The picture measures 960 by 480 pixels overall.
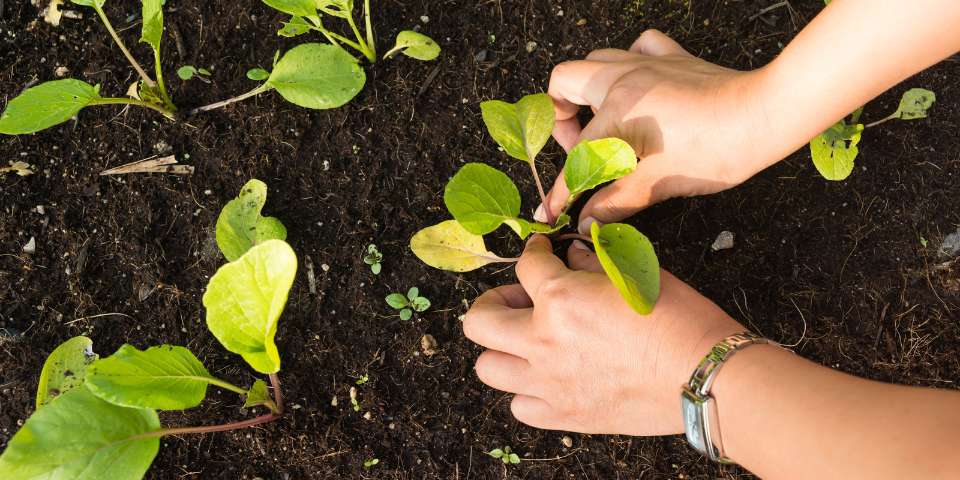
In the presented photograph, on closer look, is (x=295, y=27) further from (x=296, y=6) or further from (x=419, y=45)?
(x=419, y=45)

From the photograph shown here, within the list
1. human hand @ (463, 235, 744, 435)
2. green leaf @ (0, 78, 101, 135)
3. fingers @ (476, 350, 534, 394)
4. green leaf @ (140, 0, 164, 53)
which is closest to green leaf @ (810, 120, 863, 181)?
human hand @ (463, 235, 744, 435)

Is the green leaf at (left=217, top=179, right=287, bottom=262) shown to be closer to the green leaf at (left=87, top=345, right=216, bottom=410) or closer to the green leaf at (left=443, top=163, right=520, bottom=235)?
the green leaf at (left=87, top=345, right=216, bottom=410)

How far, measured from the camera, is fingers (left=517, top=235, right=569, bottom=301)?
1031 mm

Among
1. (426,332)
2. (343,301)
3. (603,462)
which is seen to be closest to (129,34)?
(343,301)

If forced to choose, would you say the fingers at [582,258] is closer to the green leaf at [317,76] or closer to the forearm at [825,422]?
the forearm at [825,422]

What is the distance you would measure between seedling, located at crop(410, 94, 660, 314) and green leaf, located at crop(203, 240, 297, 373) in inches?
11.5

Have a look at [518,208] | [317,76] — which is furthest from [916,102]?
[317,76]

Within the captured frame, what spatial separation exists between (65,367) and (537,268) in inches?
33.3

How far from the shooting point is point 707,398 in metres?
0.85

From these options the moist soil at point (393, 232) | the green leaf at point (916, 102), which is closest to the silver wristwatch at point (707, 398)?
the moist soil at point (393, 232)

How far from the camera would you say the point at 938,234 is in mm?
1257

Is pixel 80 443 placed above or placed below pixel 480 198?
below

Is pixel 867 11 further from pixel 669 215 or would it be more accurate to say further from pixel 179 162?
pixel 179 162

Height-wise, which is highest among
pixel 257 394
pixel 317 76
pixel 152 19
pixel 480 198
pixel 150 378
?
pixel 152 19
